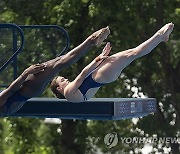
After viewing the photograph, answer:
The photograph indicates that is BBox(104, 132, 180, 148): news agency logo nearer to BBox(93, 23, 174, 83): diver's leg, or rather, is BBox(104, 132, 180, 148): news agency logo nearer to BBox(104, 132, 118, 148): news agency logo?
BBox(104, 132, 118, 148): news agency logo

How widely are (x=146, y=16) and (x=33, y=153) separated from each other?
13.1ft

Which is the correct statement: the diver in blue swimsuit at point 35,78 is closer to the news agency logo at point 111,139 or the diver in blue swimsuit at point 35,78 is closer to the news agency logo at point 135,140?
the news agency logo at point 135,140

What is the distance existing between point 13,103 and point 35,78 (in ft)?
1.45

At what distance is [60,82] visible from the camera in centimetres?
1010

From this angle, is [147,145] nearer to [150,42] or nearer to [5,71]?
[5,71]

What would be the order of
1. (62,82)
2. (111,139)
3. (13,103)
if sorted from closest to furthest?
1. (13,103)
2. (62,82)
3. (111,139)

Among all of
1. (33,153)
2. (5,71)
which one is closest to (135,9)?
(33,153)

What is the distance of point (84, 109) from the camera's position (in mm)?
10477

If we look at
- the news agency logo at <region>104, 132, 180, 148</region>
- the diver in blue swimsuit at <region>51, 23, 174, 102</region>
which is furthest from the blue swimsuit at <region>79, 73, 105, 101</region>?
the news agency logo at <region>104, 132, 180, 148</region>

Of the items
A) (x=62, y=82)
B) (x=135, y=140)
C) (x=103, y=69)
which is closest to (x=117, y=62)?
(x=103, y=69)

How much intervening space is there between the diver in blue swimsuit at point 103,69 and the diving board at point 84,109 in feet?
1.21

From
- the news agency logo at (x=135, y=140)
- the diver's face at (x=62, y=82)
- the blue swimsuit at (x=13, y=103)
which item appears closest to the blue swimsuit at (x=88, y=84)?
the diver's face at (x=62, y=82)

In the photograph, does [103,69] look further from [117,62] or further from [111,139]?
[111,139]

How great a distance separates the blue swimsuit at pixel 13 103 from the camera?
9.93 meters
